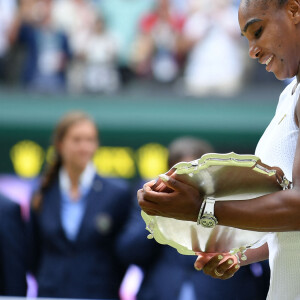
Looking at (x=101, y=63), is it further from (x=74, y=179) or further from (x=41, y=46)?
(x=74, y=179)

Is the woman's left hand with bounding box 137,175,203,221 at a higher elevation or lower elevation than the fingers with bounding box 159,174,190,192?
lower

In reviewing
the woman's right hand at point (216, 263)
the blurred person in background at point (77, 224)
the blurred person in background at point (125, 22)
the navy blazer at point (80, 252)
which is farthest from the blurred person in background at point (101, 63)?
the woman's right hand at point (216, 263)

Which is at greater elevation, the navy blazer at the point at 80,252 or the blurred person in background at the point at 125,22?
the blurred person in background at the point at 125,22

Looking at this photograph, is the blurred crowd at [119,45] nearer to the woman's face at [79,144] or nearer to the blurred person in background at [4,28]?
the blurred person in background at [4,28]

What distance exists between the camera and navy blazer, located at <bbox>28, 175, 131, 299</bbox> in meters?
3.80

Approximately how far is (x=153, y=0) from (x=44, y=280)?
5235mm

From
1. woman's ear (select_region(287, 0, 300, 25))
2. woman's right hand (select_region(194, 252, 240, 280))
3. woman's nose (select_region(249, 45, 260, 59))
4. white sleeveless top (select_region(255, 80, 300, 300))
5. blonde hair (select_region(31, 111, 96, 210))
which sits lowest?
blonde hair (select_region(31, 111, 96, 210))

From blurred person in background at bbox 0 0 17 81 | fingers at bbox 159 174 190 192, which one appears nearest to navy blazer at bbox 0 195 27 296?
fingers at bbox 159 174 190 192

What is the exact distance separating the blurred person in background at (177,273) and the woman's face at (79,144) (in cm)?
43

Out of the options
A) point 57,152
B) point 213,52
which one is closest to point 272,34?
point 57,152

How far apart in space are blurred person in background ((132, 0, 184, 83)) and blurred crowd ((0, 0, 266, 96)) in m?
0.01

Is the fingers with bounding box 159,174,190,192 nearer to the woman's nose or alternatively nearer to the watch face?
the watch face

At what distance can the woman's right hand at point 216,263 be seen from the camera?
2.04 meters

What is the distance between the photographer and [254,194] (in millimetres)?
1849
